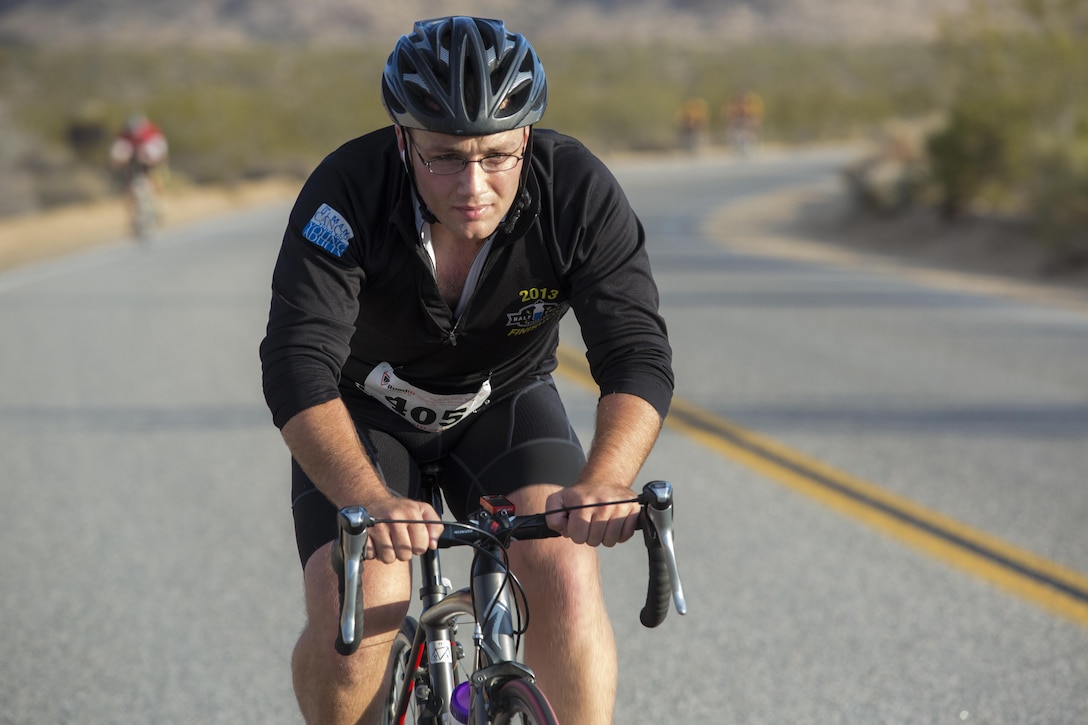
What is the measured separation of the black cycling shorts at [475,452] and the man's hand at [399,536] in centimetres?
57

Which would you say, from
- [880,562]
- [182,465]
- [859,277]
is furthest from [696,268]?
[880,562]

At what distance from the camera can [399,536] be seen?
254 cm

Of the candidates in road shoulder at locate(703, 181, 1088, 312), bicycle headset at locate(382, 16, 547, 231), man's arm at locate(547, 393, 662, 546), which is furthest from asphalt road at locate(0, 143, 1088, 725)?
road shoulder at locate(703, 181, 1088, 312)

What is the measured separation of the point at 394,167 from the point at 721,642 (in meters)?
2.29

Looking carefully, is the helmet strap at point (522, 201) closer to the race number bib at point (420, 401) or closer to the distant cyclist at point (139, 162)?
the race number bib at point (420, 401)

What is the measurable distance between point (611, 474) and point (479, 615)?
15.2 inches

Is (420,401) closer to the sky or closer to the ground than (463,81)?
closer to the ground

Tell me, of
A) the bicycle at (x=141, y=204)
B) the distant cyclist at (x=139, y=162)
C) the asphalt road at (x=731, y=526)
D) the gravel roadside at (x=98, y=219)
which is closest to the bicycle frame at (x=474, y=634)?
the asphalt road at (x=731, y=526)

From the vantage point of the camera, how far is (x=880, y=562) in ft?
18.2

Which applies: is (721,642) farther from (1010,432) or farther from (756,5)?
(756,5)

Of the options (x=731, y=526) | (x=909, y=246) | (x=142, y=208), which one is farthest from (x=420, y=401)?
(x=909, y=246)

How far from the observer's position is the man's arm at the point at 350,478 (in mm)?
2545

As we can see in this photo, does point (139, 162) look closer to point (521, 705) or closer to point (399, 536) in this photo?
point (399, 536)

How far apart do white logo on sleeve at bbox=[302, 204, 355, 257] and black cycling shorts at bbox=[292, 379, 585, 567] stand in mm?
541
